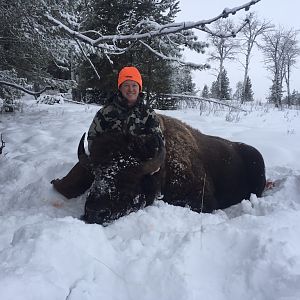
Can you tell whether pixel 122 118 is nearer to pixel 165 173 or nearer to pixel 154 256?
pixel 165 173

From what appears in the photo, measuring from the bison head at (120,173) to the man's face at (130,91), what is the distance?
0.72m

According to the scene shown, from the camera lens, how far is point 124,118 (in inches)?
193

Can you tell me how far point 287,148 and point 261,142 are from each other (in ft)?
2.00

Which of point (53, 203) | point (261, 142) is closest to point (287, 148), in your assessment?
point (261, 142)

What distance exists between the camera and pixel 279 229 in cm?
311

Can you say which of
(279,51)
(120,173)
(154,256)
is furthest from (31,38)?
(279,51)

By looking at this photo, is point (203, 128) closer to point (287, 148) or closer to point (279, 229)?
point (287, 148)

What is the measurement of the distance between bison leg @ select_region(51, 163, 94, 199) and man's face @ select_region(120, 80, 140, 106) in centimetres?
106

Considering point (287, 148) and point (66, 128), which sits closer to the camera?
point (287, 148)

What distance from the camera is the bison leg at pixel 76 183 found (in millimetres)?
4961

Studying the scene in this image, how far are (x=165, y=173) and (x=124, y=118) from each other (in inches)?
34.1

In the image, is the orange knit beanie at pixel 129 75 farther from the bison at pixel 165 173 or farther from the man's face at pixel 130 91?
the bison at pixel 165 173

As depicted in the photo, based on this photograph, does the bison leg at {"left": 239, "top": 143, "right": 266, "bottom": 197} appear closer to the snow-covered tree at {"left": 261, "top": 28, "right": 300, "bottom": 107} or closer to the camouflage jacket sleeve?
the camouflage jacket sleeve

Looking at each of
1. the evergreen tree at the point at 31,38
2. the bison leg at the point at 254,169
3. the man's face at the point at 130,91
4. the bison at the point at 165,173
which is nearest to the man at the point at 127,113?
the man's face at the point at 130,91
